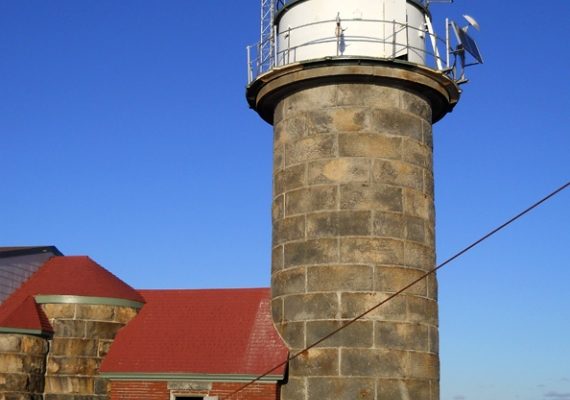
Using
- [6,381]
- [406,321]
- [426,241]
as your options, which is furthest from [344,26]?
[6,381]

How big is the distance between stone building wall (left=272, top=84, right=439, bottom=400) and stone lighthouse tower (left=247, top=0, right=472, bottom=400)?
0.09 feet

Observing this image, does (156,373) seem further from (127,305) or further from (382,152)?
(382,152)

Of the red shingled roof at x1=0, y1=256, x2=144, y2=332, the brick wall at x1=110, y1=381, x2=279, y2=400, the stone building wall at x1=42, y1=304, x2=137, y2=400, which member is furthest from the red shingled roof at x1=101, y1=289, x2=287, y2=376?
the red shingled roof at x1=0, y1=256, x2=144, y2=332

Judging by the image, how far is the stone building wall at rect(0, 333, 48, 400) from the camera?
18.7 meters

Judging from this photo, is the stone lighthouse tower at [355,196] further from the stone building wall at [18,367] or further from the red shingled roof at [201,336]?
the stone building wall at [18,367]

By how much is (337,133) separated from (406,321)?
441 cm

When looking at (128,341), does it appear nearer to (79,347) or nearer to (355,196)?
(79,347)

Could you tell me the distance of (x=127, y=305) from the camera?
20.1 metres

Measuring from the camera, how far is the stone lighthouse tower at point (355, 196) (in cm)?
1659

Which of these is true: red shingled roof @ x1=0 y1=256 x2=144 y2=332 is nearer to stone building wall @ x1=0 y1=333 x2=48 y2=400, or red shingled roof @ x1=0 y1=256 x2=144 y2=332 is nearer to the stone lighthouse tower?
stone building wall @ x1=0 y1=333 x2=48 y2=400

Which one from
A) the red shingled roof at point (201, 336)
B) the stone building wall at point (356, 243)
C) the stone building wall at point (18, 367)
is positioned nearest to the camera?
the stone building wall at point (356, 243)

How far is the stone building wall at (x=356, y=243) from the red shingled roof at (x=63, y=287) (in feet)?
15.6

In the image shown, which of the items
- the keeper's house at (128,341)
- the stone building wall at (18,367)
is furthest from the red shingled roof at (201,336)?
the stone building wall at (18,367)

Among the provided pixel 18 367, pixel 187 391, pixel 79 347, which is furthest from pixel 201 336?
pixel 18 367
